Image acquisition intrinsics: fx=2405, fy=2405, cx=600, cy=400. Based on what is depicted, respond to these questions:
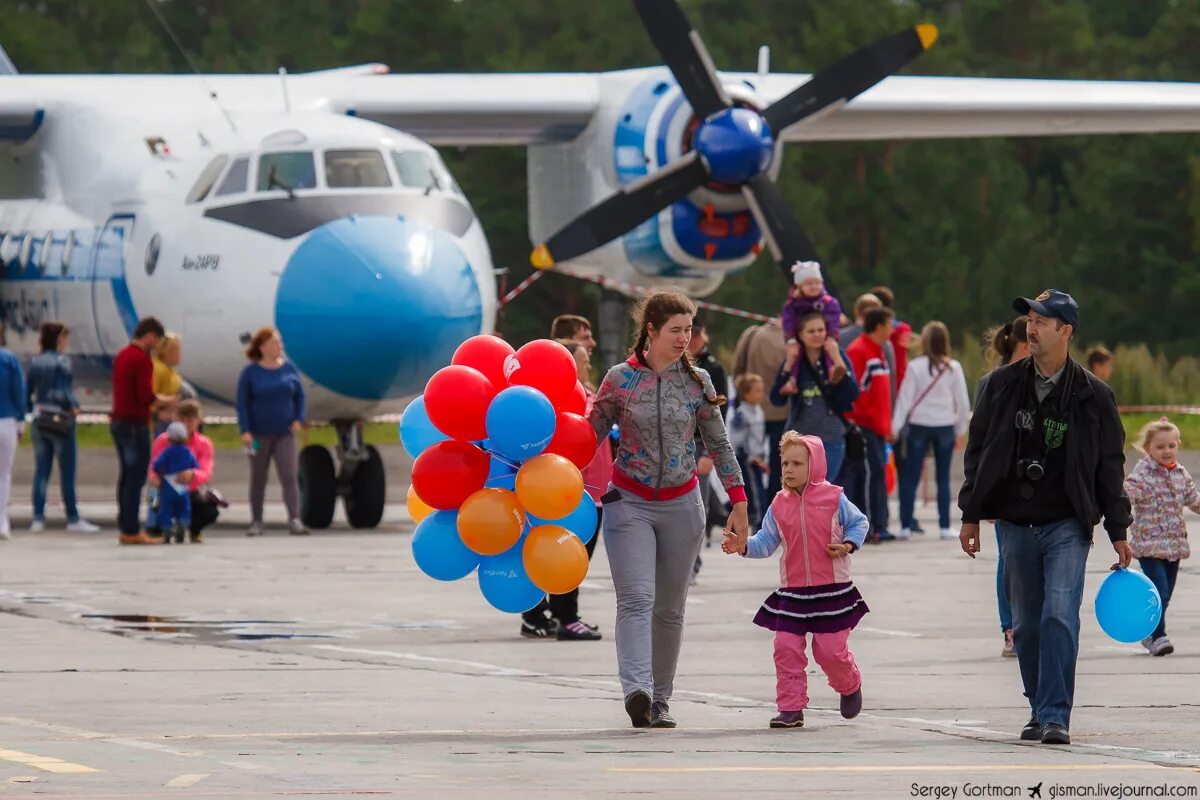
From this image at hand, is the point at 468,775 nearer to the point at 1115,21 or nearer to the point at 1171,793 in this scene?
the point at 1171,793

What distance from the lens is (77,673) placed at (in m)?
9.48

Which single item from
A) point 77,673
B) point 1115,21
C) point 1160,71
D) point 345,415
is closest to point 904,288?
point 1160,71

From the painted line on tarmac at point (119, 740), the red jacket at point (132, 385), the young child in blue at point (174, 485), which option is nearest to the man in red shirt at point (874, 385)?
the young child in blue at point (174, 485)

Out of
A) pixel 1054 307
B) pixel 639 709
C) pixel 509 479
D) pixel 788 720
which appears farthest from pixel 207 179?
pixel 1054 307

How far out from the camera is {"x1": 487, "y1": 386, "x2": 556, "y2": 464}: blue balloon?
26.7 feet

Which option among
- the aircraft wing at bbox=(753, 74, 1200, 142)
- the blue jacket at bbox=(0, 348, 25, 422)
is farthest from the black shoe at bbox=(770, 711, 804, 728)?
the aircraft wing at bbox=(753, 74, 1200, 142)

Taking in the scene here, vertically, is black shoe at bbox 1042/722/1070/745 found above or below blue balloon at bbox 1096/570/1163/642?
below

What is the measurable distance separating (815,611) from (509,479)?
3.78ft

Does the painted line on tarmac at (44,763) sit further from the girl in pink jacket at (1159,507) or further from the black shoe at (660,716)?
the girl in pink jacket at (1159,507)

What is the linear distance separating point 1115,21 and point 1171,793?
5375 centimetres

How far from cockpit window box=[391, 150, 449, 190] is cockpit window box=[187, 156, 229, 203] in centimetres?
134

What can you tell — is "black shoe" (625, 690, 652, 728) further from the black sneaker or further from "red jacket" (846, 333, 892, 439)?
"red jacket" (846, 333, 892, 439)

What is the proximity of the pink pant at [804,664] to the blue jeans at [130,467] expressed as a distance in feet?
31.1

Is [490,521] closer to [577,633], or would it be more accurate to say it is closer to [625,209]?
[577,633]
